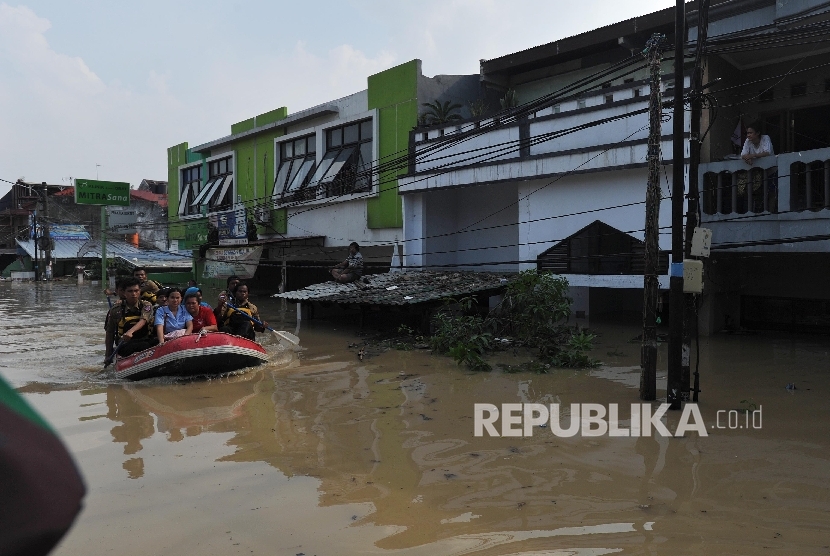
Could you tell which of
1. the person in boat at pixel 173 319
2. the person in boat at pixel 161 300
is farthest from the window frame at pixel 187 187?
the person in boat at pixel 173 319

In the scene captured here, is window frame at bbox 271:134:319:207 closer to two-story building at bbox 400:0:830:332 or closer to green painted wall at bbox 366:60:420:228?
green painted wall at bbox 366:60:420:228

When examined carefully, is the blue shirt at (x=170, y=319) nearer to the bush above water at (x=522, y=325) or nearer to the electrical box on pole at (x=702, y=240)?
the bush above water at (x=522, y=325)

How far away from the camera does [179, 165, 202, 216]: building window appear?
3069 centimetres

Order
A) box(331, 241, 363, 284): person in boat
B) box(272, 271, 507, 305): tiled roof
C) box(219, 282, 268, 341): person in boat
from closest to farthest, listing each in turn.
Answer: box(219, 282, 268, 341): person in boat, box(272, 271, 507, 305): tiled roof, box(331, 241, 363, 284): person in boat

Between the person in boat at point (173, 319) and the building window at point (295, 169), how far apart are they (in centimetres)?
1212

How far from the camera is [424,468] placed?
648 centimetres

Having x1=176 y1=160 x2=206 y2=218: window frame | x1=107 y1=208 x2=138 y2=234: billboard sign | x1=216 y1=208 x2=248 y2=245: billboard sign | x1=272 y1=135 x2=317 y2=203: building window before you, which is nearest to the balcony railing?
x1=272 y1=135 x2=317 y2=203: building window

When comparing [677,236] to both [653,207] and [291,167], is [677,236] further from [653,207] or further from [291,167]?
[291,167]

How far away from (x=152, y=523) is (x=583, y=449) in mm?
4263

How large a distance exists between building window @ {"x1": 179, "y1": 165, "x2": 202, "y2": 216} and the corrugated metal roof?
1028 cm

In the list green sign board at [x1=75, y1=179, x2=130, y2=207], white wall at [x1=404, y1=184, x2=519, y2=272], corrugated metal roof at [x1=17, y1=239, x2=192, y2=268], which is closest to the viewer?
white wall at [x1=404, y1=184, x2=519, y2=272]

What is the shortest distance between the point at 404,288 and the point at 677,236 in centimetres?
→ 820

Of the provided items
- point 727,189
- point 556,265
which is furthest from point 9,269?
point 727,189

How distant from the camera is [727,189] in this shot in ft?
41.1
